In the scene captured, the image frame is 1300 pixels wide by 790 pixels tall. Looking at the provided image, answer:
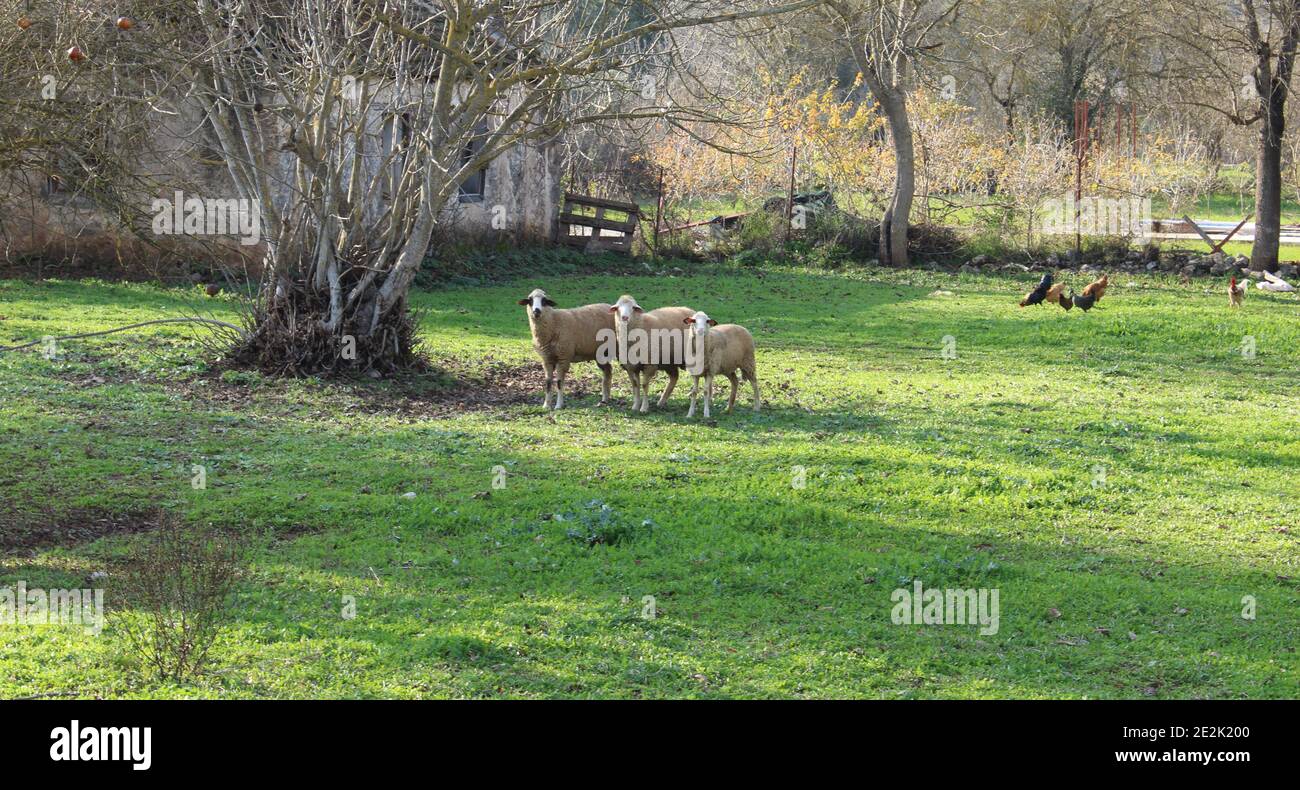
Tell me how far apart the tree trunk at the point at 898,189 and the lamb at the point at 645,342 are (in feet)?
53.7

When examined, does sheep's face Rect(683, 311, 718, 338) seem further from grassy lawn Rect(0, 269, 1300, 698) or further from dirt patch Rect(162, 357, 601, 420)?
dirt patch Rect(162, 357, 601, 420)

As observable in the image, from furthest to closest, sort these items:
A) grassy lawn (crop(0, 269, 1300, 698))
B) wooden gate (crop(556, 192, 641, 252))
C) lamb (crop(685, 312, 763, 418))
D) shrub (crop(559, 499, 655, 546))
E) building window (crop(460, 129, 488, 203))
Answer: wooden gate (crop(556, 192, 641, 252)), building window (crop(460, 129, 488, 203)), lamb (crop(685, 312, 763, 418)), shrub (crop(559, 499, 655, 546)), grassy lawn (crop(0, 269, 1300, 698))

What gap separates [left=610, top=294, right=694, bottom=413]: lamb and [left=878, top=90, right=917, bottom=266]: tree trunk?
16.4 metres

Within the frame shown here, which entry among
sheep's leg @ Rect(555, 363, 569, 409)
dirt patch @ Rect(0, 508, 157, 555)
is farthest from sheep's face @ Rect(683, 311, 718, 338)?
dirt patch @ Rect(0, 508, 157, 555)

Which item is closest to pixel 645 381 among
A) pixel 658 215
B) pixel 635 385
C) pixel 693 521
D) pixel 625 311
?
pixel 635 385

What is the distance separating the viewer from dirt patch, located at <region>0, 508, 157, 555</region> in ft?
29.0

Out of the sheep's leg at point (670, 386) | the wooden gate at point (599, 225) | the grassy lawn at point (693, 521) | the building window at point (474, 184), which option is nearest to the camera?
the grassy lawn at point (693, 521)

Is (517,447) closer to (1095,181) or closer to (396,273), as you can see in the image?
(396,273)

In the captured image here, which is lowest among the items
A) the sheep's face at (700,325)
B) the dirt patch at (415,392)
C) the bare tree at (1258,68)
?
the dirt patch at (415,392)

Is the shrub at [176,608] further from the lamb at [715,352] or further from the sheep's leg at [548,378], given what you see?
the lamb at [715,352]

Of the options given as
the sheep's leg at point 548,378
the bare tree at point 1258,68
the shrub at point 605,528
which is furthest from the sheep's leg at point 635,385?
the bare tree at point 1258,68

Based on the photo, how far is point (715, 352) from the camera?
45.1 ft

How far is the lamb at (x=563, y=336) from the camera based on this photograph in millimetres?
14289
